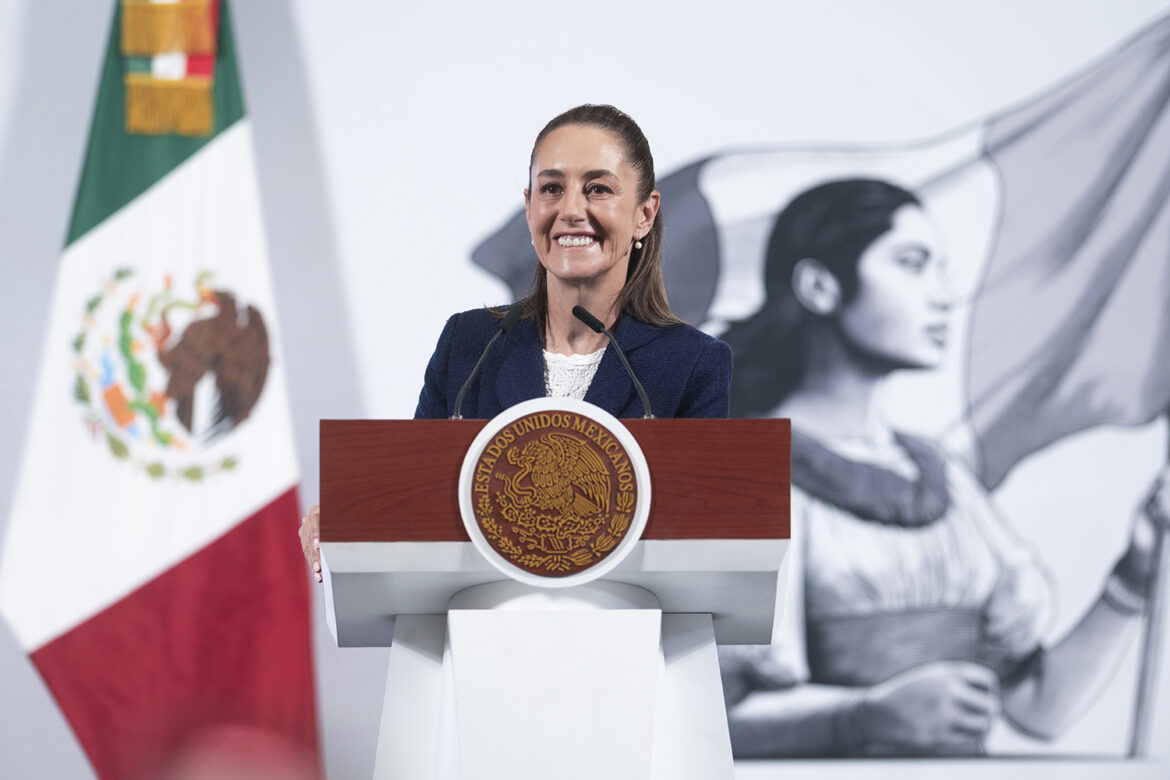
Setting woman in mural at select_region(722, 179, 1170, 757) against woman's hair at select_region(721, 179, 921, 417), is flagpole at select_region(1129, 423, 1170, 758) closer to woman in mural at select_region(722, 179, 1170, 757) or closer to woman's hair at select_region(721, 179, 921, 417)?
woman in mural at select_region(722, 179, 1170, 757)

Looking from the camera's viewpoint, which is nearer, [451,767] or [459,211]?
[451,767]

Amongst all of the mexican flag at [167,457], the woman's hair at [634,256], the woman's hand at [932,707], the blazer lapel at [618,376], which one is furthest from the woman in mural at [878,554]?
the blazer lapel at [618,376]

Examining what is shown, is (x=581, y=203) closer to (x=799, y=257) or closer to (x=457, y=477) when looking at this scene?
(x=457, y=477)

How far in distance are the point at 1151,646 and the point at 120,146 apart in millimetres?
3322

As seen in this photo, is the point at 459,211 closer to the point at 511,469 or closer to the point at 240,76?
the point at 240,76

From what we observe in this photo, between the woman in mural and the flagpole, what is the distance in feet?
0.10

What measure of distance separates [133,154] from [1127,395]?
299 centimetres

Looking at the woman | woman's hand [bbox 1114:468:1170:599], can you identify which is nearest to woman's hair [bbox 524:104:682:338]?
the woman

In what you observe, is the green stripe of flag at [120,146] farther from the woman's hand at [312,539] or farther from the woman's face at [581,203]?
the woman's hand at [312,539]

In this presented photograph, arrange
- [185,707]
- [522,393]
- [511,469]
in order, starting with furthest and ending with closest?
[185,707] → [522,393] → [511,469]

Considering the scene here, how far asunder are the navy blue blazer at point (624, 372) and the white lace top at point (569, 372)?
2cm

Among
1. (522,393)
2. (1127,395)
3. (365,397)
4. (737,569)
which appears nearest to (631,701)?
(737,569)

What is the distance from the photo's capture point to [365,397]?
334 centimetres

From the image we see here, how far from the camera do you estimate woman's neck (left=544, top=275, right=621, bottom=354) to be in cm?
176
